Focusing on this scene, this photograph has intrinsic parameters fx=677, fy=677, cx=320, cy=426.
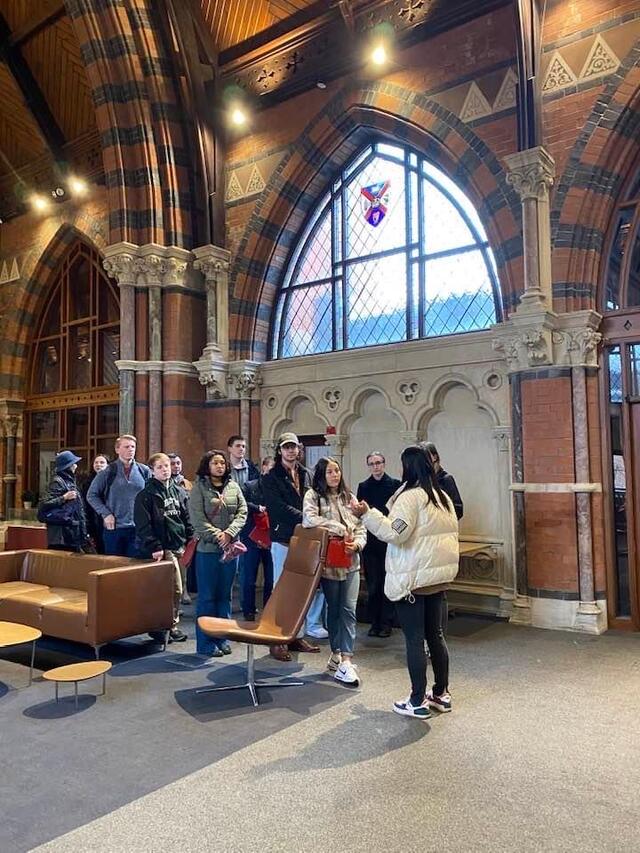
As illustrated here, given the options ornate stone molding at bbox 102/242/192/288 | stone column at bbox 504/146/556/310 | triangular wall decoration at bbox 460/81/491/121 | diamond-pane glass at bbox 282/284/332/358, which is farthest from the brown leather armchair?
ornate stone molding at bbox 102/242/192/288

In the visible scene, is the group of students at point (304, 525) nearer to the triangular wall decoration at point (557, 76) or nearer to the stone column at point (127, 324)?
the stone column at point (127, 324)

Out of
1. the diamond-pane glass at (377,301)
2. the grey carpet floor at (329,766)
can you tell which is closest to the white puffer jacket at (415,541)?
the grey carpet floor at (329,766)

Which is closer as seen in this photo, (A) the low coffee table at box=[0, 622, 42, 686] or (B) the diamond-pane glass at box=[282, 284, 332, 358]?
(A) the low coffee table at box=[0, 622, 42, 686]

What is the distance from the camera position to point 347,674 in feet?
13.4

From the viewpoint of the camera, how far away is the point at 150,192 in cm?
820

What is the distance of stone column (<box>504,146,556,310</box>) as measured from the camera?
568 centimetres

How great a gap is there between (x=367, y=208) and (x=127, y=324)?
3172 millimetres

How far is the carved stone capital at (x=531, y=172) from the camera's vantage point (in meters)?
5.66

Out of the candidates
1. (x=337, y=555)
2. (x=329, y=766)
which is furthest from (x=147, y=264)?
(x=329, y=766)

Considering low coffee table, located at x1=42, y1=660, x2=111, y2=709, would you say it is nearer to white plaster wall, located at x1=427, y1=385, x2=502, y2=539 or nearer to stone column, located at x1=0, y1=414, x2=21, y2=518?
white plaster wall, located at x1=427, y1=385, x2=502, y2=539

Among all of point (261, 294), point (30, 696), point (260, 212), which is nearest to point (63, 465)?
point (30, 696)

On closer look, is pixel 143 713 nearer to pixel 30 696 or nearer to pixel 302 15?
pixel 30 696

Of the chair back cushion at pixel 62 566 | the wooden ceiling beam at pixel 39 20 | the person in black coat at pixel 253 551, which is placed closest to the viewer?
the chair back cushion at pixel 62 566

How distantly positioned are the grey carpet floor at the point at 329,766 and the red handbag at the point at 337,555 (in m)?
0.72
